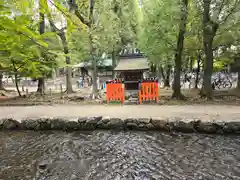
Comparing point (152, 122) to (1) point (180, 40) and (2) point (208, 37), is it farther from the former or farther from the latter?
(2) point (208, 37)

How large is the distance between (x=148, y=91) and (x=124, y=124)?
3.77 metres

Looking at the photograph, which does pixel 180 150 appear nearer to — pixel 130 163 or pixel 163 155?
pixel 163 155

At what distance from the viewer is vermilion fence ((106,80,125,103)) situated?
1016cm

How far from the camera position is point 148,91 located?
9.94 meters

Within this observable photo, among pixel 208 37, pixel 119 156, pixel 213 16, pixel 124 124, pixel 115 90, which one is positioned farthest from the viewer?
pixel 115 90

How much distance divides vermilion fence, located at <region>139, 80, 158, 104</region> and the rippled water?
3843 mm

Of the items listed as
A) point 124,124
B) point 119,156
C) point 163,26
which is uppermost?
point 163,26

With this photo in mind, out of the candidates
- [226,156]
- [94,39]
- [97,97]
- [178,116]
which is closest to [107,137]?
[178,116]

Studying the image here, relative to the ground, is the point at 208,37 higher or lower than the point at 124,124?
Result: higher

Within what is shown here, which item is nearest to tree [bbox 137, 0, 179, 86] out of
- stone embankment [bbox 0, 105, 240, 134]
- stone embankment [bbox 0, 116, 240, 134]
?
stone embankment [bbox 0, 105, 240, 134]

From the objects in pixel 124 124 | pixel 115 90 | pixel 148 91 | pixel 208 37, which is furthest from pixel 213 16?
pixel 124 124

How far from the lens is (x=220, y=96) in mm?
10492

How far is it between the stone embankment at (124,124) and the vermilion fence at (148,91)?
11.2 ft

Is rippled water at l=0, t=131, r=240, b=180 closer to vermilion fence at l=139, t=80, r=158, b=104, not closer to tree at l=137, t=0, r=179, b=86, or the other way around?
vermilion fence at l=139, t=80, r=158, b=104
